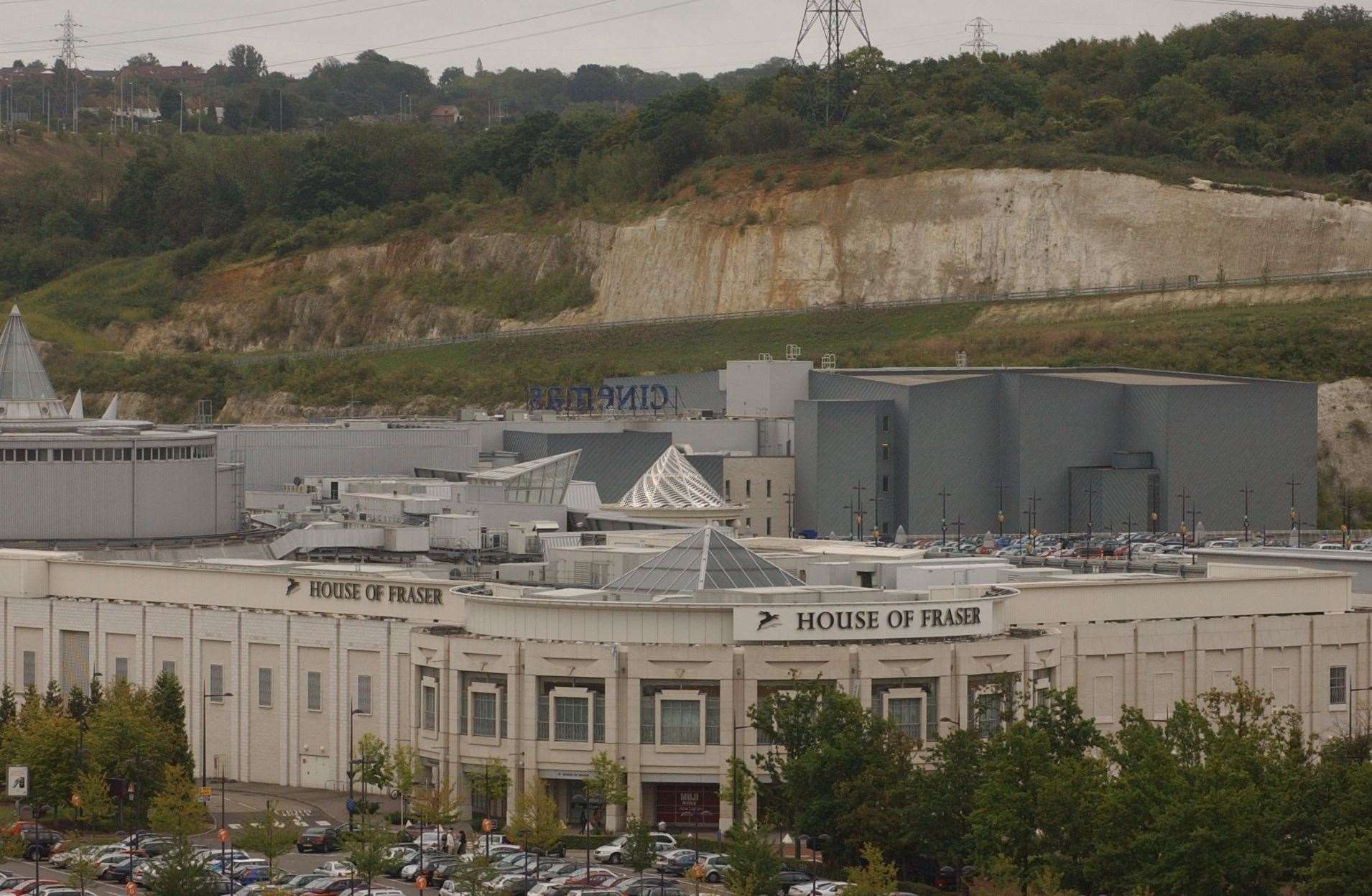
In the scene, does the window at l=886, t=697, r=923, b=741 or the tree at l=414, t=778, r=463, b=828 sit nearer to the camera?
the tree at l=414, t=778, r=463, b=828

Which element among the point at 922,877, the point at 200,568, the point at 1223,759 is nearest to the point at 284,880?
the point at 922,877

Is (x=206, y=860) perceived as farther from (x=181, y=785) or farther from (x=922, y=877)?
(x=922, y=877)

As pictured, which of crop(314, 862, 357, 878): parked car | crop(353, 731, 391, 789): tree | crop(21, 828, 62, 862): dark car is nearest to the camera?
crop(314, 862, 357, 878): parked car

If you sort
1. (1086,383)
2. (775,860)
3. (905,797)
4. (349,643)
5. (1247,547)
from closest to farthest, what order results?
(775,860), (905,797), (349,643), (1247,547), (1086,383)

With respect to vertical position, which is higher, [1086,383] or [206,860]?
[1086,383]

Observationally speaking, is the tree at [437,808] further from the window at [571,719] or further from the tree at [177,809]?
the tree at [177,809]

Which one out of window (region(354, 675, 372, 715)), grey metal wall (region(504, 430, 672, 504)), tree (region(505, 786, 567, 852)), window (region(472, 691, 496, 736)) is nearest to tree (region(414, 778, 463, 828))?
tree (region(505, 786, 567, 852))

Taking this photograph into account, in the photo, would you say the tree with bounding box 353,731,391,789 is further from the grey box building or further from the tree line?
the grey box building
